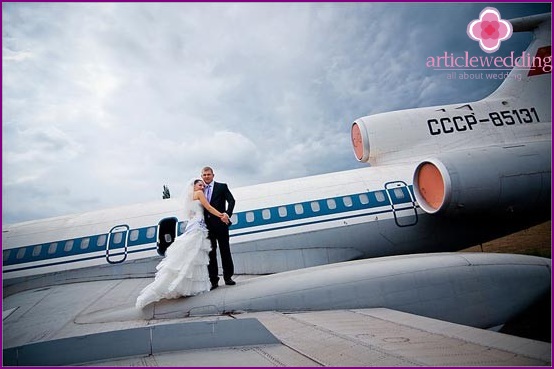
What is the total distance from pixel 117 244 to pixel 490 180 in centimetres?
714

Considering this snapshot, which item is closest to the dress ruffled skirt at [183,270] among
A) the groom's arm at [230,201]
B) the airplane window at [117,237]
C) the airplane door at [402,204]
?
the groom's arm at [230,201]

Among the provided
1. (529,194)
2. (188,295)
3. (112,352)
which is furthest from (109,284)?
(529,194)

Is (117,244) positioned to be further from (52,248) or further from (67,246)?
(52,248)

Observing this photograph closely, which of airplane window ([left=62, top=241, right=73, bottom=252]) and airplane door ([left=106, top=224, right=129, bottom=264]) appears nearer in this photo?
airplane door ([left=106, top=224, right=129, bottom=264])

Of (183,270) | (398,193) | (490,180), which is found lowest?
(183,270)

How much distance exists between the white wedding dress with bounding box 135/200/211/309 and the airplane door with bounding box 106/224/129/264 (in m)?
3.07

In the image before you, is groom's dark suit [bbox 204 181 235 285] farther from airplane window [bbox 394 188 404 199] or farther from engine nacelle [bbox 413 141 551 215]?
airplane window [bbox 394 188 404 199]

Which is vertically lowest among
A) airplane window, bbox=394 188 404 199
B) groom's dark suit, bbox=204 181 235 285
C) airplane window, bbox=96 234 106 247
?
airplane window, bbox=96 234 106 247

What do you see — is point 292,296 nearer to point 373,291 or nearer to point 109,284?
point 373,291

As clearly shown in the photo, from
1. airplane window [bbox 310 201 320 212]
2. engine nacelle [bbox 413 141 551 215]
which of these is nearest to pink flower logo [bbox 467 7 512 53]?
engine nacelle [bbox 413 141 551 215]

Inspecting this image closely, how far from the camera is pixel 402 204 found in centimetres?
646

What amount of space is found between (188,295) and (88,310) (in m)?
1.46

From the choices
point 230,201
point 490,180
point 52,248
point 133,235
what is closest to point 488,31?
point 490,180

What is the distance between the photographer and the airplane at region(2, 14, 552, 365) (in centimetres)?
356
